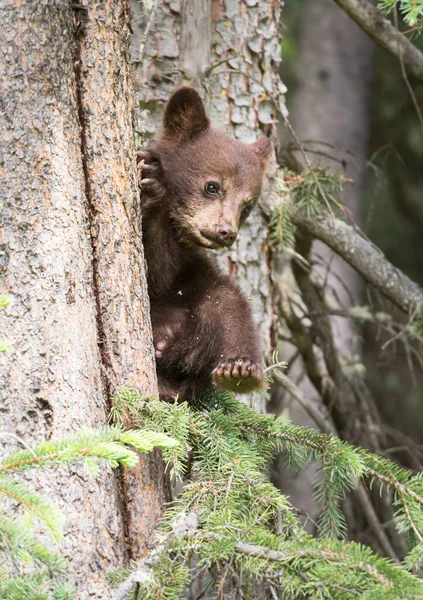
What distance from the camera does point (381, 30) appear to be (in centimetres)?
405

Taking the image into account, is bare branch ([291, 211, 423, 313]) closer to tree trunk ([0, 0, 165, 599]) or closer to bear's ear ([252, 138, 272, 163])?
bear's ear ([252, 138, 272, 163])

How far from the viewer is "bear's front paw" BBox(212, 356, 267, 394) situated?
3.03 metres

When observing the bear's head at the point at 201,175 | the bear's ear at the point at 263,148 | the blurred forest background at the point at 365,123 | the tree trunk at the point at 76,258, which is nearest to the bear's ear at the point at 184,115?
the bear's head at the point at 201,175

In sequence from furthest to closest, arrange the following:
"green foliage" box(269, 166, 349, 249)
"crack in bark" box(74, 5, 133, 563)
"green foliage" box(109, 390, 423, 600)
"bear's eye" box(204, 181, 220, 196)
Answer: "green foliage" box(269, 166, 349, 249)
"bear's eye" box(204, 181, 220, 196)
"crack in bark" box(74, 5, 133, 563)
"green foliage" box(109, 390, 423, 600)

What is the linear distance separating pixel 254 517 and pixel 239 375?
3.12 feet

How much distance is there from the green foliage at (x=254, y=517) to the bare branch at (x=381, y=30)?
2.26 m

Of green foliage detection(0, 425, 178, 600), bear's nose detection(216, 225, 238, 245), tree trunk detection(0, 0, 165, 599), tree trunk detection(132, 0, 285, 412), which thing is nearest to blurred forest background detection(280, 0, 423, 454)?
tree trunk detection(132, 0, 285, 412)

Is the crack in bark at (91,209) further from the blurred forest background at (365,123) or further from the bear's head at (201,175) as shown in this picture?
the blurred forest background at (365,123)

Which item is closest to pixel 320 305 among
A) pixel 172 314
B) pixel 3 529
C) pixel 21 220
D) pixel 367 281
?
pixel 367 281

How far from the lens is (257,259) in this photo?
4.38 m

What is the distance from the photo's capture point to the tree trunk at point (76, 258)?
82.3 inches

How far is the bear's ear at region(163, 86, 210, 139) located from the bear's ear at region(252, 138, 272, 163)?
15.6 inches

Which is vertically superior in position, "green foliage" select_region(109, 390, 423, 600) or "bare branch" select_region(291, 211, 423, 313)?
"bare branch" select_region(291, 211, 423, 313)

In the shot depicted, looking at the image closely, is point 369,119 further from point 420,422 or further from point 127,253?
point 127,253
